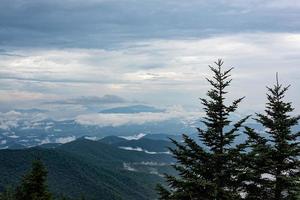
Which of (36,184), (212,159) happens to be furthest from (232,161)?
(36,184)

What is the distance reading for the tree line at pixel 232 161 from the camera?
2670 cm

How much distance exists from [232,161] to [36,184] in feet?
72.7

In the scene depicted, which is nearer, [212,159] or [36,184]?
[212,159]

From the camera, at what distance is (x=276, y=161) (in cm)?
2855

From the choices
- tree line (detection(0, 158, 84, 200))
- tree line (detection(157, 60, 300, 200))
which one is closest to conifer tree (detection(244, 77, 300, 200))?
tree line (detection(157, 60, 300, 200))

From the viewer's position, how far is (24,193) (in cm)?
4197

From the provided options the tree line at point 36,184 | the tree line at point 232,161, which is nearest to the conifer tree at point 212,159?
the tree line at point 232,161

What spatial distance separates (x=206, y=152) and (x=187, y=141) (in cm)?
140

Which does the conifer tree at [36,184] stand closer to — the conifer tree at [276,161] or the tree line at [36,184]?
the tree line at [36,184]

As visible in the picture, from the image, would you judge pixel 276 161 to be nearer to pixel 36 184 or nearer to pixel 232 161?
pixel 232 161

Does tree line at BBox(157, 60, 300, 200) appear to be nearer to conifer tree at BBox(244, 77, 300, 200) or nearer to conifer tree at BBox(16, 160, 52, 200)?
conifer tree at BBox(244, 77, 300, 200)

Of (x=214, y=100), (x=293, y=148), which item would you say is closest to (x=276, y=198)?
(x=293, y=148)

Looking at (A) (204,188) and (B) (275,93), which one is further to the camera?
(B) (275,93)

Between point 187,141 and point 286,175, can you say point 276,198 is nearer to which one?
point 286,175
